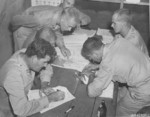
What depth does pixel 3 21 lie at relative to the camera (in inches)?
166

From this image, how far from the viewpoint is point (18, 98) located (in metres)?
2.12

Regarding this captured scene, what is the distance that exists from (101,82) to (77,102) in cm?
31

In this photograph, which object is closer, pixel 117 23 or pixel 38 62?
pixel 38 62

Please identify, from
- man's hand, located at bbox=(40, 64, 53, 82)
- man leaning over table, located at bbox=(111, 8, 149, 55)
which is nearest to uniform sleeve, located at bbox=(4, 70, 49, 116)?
man's hand, located at bbox=(40, 64, 53, 82)

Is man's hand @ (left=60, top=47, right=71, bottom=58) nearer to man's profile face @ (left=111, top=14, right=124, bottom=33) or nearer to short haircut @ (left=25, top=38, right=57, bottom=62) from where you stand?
man's profile face @ (left=111, top=14, right=124, bottom=33)

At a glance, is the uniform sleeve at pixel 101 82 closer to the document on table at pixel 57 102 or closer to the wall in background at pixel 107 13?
the document on table at pixel 57 102

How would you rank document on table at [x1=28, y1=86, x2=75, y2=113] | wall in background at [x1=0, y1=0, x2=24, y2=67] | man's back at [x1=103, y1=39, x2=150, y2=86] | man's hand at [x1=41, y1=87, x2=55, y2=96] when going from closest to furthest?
document on table at [x1=28, y1=86, x2=75, y2=113] → man's hand at [x1=41, y1=87, x2=55, y2=96] → man's back at [x1=103, y1=39, x2=150, y2=86] → wall in background at [x1=0, y1=0, x2=24, y2=67]

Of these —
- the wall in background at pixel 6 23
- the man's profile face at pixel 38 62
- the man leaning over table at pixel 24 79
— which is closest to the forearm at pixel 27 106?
the man leaning over table at pixel 24 79

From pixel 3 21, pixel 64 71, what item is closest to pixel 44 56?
pixel 64 71

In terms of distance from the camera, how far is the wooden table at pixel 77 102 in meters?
2.14

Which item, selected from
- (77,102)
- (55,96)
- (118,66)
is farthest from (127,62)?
(55,96)

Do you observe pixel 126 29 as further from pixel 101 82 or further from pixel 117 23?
pixel 101 82

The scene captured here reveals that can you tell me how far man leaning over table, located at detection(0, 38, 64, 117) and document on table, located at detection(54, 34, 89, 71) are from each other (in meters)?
0.62

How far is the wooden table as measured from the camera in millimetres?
2145
